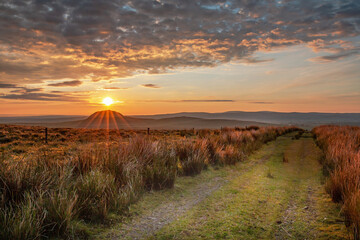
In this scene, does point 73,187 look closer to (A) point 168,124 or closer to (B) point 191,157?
(B) point 191,157

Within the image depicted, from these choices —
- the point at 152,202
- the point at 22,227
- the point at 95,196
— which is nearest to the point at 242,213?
the point at 152,202

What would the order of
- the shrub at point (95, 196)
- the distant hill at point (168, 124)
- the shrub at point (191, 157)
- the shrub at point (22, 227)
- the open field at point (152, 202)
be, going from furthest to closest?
the distant hill at point (168, 124) < the shrub at point (191, 157) < the shrub at point (95, 196) < the open field at point (152, 202) < the shrub at point (22, 227)

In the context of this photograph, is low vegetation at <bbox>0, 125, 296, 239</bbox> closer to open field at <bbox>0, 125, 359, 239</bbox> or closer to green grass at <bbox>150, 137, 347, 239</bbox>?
open field at <bbox>0, 125, 359, 239</bbox>

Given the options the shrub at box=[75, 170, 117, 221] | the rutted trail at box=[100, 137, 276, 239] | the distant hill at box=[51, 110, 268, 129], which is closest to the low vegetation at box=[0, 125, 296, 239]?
the shrub at box=[75, 170, 117, 221]

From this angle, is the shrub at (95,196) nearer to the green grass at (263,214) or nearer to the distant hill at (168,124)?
the green grass at (263,214)

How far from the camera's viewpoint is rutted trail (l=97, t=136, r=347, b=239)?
379 centimetres

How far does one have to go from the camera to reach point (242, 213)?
4.59 metres

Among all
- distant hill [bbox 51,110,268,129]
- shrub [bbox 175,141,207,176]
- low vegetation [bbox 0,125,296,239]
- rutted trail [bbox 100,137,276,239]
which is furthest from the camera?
distant hill [bbox 51,110,268,129]

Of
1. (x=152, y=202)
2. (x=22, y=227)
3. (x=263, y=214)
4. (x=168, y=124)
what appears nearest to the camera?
(x=22, y=227)

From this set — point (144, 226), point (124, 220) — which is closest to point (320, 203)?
point (144, 226)

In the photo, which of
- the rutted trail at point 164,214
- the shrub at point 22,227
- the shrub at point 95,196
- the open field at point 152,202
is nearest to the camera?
the shrub at point 22,227

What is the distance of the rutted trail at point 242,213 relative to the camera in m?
Answer: 3.79

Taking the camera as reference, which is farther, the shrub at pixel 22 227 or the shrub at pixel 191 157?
the shrub at pixel 191 157

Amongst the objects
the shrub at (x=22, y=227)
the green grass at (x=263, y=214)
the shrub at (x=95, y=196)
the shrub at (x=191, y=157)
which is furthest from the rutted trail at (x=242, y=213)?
the shrub at (x=22, y=227)
